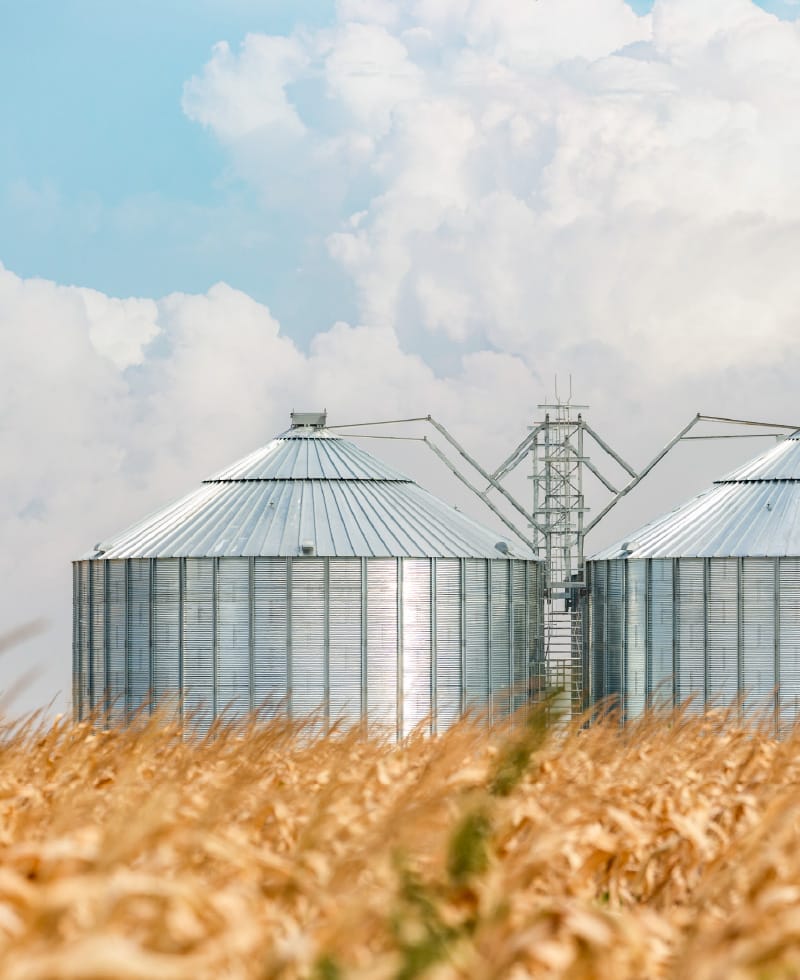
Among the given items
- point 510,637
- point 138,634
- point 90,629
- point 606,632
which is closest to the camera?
point 138,634

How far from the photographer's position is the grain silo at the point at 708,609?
43188mm

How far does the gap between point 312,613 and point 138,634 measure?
522 cm

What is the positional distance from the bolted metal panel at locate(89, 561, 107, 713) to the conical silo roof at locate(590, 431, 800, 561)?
600 inches

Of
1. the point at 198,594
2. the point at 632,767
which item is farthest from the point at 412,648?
the point at 632,767

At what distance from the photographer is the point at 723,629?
43.5 m

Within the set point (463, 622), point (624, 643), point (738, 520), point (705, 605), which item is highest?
point (738, 520)

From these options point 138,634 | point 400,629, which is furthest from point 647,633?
point 138,634

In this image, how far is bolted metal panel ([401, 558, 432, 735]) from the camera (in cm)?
4178

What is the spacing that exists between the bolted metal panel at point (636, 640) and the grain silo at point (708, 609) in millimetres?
30

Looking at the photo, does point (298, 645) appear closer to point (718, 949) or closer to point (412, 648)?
point (412, 648)

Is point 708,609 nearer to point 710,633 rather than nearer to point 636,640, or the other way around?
point 710,633

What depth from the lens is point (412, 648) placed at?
137ft

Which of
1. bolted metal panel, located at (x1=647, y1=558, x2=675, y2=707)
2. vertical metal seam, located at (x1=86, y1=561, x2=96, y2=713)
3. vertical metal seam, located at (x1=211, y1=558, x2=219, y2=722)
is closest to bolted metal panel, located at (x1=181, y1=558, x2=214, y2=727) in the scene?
vertical metal seam, located at (x1=211, y1=558, x2=219, y2=722)

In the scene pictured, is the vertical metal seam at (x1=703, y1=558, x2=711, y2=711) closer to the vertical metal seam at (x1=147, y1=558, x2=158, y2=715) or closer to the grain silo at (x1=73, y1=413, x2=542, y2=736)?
the grain silo at (x1=73, y1=413, x2=542, y2=736)
